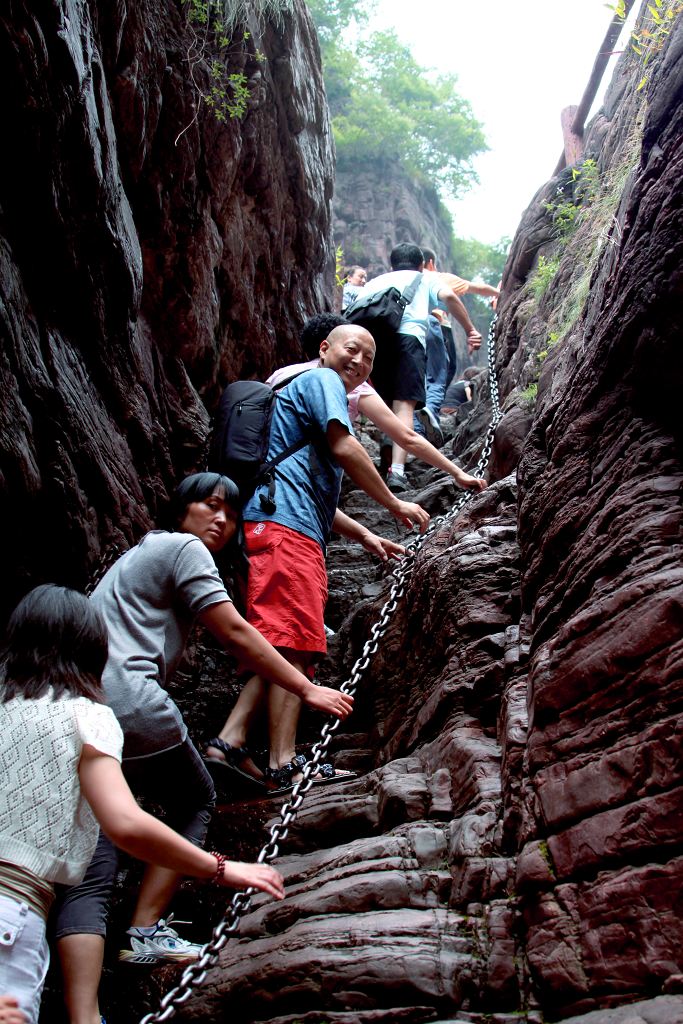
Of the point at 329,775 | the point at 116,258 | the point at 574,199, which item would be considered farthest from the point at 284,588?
the point at 574,199

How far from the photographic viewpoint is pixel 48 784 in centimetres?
235

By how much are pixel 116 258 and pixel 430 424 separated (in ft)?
16.6

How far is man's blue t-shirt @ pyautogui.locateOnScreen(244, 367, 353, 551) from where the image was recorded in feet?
15.9

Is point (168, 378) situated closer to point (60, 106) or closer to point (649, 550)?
point (60, 106)

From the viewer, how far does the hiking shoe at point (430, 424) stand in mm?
9504

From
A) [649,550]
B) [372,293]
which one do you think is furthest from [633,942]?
[372,293]

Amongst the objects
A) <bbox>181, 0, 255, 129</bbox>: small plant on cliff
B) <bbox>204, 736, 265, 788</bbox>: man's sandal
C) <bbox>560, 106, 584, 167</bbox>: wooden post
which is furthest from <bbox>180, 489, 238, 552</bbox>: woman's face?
<bbox>560, 106, 584, 167</bbox>: wooden post

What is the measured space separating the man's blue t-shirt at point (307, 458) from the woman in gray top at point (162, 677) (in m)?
1.23

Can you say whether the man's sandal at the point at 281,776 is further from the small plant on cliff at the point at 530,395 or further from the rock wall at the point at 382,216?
the rock wall at the point at 382,216

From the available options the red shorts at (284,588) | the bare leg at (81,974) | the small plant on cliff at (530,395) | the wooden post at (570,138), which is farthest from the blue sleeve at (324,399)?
the wooden post at (570,138)

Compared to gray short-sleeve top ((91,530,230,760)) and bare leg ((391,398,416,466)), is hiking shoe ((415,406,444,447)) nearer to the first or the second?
bare leg ((391,398,416,466))

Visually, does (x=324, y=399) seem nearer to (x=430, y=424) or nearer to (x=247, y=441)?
(x=247, y=441)

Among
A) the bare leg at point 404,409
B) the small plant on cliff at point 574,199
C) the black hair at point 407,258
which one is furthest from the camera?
the black hair at point 407,258

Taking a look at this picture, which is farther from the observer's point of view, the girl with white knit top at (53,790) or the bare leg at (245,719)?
the bare leg at (245,719)
